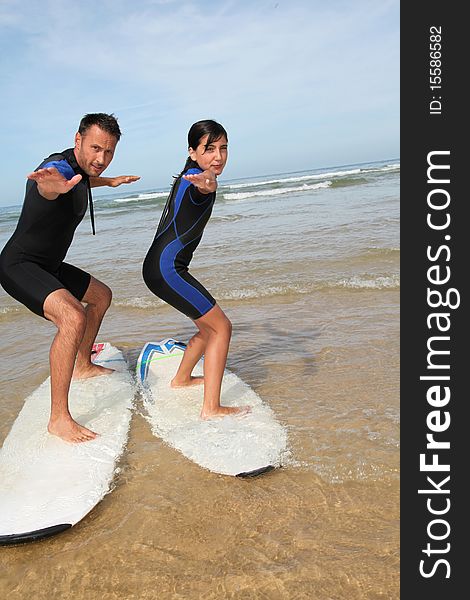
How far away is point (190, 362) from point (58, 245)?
139 centimetres

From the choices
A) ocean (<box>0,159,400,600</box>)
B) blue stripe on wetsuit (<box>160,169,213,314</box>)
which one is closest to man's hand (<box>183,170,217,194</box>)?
blue stripe on wetsuit (<box>160,169,213,314</box>)

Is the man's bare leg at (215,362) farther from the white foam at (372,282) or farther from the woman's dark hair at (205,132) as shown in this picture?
the white foam at (372,282)

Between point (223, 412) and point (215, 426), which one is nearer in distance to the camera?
point (215, 426)

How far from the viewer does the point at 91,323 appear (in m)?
4.71

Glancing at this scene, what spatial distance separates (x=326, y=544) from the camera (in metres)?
2.46

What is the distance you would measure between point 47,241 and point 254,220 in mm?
12883

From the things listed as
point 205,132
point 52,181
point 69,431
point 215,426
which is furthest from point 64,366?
point 205,132

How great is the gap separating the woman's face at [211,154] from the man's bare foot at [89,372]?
2.14 m

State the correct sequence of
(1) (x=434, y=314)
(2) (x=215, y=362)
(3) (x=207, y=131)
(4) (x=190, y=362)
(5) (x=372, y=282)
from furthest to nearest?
(5) (x=372, y=282), (4) (x=190, y=362), (2) (x=215, y=362), (3) (x=207, y=131), (1) (x=434, y=314)

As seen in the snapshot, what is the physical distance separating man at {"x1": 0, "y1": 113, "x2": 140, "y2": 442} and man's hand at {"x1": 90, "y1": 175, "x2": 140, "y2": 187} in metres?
0.34

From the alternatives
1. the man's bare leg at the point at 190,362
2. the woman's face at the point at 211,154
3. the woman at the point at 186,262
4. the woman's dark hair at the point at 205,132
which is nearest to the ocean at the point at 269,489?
the man's bare leg at the point at 190,362

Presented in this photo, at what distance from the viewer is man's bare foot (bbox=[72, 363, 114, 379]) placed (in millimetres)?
4727

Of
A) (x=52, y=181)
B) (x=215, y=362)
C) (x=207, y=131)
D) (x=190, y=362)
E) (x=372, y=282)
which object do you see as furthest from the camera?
(x=372, y=282)

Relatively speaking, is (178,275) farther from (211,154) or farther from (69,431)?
(69,431)
